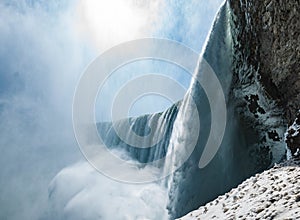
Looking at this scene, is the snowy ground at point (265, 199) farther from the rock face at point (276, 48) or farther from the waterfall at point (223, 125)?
the waterfall at point (223, 125)

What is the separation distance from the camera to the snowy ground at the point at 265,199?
5.67 metres

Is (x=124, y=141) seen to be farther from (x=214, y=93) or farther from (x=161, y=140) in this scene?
(x=214, y=93)

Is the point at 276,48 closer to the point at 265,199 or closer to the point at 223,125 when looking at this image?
the point at 223,125

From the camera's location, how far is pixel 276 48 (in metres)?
13.5

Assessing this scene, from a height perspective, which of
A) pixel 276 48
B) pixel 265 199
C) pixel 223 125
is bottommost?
pixel 265 199

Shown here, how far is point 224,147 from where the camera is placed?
15.9 m

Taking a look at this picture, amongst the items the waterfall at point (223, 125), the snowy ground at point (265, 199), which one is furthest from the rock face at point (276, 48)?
the snowy ground at point (265, 199)

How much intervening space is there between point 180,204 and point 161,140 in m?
10.4

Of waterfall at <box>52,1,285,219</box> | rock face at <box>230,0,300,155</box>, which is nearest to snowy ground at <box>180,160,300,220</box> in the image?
rock face at <box>230,0,300,155</box>

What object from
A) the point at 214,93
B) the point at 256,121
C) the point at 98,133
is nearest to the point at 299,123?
the point at 256,121

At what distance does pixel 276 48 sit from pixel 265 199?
8.39 m

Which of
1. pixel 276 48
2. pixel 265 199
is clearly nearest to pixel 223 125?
pixel 276 48

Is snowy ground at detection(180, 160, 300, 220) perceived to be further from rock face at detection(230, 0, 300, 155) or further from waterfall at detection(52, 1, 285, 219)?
waterfall at detection(52, 1, 285, 219)

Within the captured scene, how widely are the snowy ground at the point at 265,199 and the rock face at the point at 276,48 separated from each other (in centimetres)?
307
